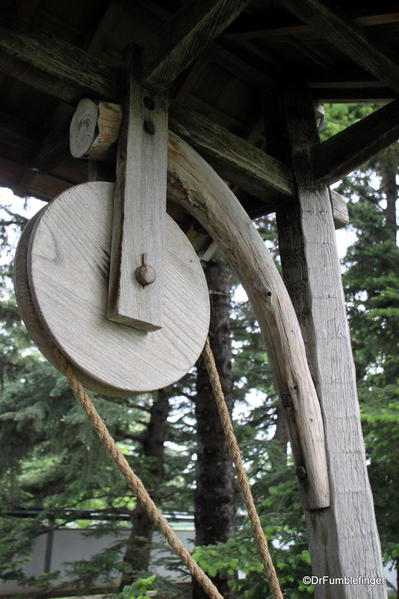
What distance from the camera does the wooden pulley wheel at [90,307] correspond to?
135 cm

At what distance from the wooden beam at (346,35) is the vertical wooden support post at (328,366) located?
47 centimetres

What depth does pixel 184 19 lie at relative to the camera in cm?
169

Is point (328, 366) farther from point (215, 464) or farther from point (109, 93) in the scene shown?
point (215, 464)

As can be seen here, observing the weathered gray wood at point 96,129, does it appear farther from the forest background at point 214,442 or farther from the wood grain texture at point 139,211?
the forest background at point 214,442

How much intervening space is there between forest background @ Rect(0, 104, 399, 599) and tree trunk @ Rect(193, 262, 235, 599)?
0.01 meters

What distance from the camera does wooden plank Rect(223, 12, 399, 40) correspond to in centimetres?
193

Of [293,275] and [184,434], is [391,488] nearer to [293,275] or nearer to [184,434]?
[293,275]

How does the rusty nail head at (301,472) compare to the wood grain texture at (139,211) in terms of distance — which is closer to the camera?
the wood grain texture at (139,211)

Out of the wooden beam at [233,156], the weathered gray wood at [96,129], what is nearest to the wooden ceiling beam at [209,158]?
the wooden beam at [233,156]

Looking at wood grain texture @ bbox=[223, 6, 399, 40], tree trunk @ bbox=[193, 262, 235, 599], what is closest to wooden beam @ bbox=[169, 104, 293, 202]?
wood grain texture @ bbox=[223, 6, 399, 40]

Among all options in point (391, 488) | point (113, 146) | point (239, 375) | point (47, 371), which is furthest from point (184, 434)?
point (113, 146)

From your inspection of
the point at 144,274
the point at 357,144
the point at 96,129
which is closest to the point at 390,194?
the point at 357,144

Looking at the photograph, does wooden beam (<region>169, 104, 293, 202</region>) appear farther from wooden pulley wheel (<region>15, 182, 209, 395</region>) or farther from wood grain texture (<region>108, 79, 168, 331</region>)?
wooden pulley wheel (<region>15, 182, 209, 395</region>)

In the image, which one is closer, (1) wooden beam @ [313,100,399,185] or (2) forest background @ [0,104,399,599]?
(1) wooden beam @ [313,100,399,185]
